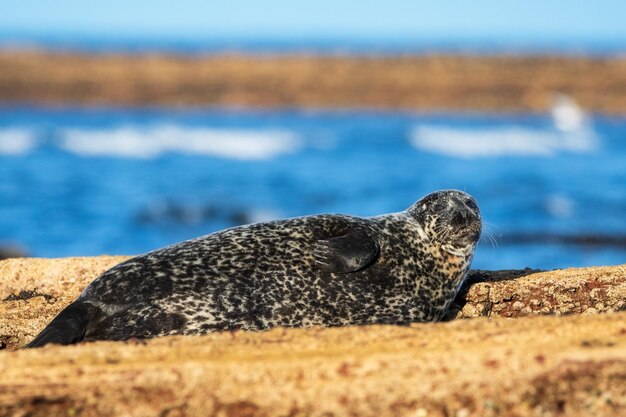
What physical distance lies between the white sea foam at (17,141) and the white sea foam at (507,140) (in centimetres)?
1302

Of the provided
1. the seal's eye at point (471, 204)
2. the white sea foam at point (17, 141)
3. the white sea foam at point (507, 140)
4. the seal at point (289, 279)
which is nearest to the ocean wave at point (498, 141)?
the white sea foam at point (507, 140)

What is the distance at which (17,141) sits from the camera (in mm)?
35688

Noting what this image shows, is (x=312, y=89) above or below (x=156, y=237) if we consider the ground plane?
above

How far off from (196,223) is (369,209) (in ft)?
11.1

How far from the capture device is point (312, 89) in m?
53.3

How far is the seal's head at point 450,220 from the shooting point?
7.13m

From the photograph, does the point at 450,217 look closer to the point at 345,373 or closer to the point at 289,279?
the point at 289,279

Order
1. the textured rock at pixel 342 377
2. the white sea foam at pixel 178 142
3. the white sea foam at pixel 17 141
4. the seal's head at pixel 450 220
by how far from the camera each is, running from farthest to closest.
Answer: the white sea foam at pixel 178 142, the white sea foam at pixel 17 141, the seal's head at pixel 450 220, the textured rock at pixel 342 377

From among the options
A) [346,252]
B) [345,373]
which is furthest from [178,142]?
[345,373]

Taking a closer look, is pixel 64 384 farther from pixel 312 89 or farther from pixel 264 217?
pixel 312 89

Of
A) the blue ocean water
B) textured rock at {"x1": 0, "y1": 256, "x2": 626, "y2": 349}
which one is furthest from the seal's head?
the blue ocean water

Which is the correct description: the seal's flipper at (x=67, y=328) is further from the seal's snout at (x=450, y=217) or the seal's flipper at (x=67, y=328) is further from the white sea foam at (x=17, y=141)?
the white sea foam at (x=17, y=141)

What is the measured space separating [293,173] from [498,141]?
1131 cm

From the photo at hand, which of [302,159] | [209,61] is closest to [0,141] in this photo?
[302,159]
